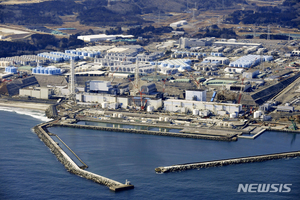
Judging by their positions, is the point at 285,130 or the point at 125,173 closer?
the point at 125,173

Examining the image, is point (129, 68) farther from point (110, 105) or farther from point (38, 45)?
point (38, 45)

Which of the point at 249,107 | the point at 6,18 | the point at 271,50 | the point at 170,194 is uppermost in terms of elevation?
the point at 6,18

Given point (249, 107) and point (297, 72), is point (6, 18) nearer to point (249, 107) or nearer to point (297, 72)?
point (297, 72)

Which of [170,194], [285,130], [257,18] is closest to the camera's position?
[170,194]

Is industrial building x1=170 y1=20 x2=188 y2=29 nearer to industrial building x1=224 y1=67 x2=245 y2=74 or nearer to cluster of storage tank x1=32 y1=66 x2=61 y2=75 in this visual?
industrial building x1=224 y1=67 x2=245 y2=74

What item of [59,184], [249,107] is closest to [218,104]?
[249,107]

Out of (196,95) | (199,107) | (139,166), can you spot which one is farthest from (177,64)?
(139,166)

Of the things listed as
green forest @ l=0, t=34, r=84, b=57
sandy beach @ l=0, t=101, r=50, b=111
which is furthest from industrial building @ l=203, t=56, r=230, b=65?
sandy beach @ l=0, t=101, r=50, b=111
